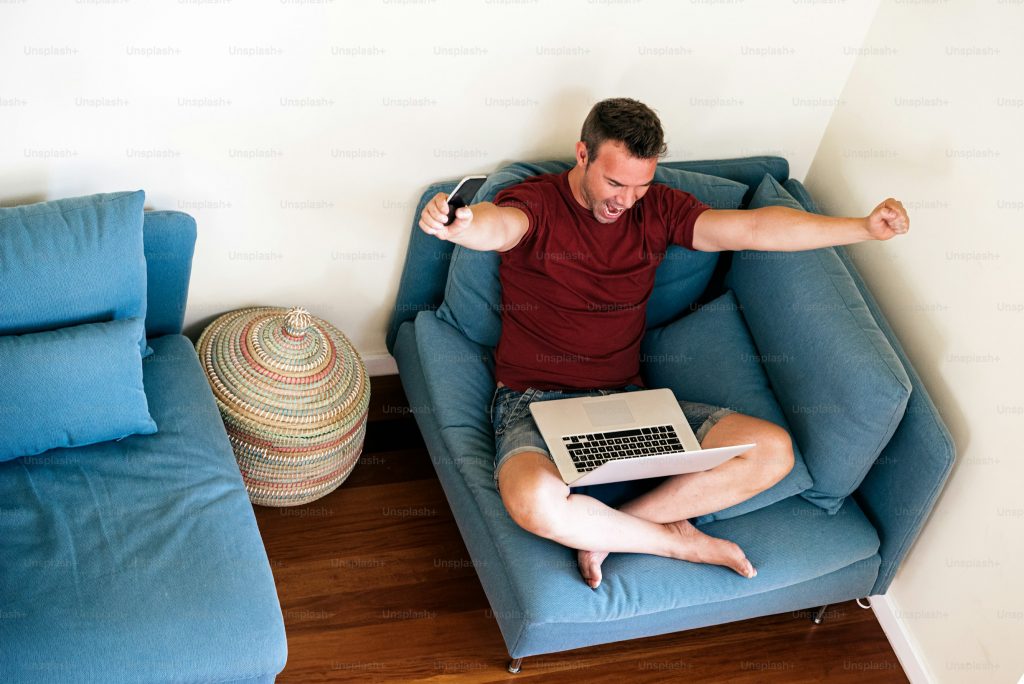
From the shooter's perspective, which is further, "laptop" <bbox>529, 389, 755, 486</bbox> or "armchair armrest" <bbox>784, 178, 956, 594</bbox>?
"armchair armrest" <bbox>784, 178, 956, 594</bbox>

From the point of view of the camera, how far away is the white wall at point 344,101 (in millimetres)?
2201

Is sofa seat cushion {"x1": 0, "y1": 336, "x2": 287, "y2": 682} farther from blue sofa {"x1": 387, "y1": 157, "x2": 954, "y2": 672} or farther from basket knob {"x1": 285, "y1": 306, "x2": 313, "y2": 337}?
blue sofa {"x1": 387, "y1": 157, "x2": 954, "y2": 672}

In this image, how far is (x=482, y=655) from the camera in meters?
2.44

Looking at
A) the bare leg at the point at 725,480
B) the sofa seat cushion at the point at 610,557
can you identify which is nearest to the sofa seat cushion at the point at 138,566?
the sofa seat cushion at the point at 610,557

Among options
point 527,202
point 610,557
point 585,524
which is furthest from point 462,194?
point 610,557

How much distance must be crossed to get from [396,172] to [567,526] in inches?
41.1

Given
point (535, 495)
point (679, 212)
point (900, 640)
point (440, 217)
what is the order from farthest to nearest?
1. point (900, 640)
2. point (679, 212)
3. point (535, 495)
4. point (440, 217)

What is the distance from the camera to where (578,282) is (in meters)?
2.49

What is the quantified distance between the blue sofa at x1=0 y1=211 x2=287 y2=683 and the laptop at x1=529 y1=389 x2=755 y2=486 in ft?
2.33

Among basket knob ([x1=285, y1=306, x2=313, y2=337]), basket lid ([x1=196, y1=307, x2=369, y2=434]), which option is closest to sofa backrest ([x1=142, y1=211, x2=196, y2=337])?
basket lid ([x1=196, y1=307, x2=369, y2=434])

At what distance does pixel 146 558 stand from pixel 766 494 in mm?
1430

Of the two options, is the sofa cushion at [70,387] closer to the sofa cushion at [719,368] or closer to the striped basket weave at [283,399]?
the striped basket weave at [283,399]

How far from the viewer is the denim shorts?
2336 mm

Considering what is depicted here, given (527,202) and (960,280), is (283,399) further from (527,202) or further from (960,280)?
(960,280)
